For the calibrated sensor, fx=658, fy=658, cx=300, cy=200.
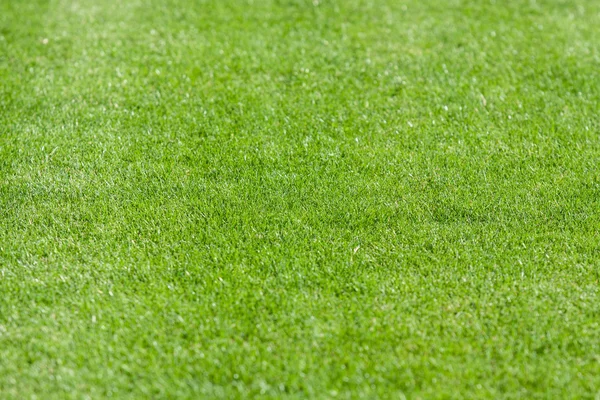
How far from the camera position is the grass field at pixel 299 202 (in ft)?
8.90

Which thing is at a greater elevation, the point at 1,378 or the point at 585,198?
the point at 585,198

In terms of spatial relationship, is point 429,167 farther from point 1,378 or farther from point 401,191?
point 1,378

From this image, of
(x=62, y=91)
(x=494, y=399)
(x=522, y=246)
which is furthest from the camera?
(x=62, y=91)

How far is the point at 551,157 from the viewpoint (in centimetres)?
381

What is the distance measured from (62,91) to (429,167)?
2437 mm

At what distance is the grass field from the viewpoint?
271cm

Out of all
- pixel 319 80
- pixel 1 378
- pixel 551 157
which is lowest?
pixel 1 378

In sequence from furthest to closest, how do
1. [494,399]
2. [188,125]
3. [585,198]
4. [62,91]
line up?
[62,91]
[188,125]
[585,198]
[494,399]

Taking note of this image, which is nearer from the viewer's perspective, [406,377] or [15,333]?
[406,377]

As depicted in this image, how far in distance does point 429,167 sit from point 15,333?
2293 millimetres

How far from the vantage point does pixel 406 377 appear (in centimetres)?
263

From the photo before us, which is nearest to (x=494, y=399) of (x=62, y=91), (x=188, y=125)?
(x=188, y=125)

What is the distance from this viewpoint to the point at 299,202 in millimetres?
3506

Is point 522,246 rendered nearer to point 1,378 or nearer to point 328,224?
point 328,224
